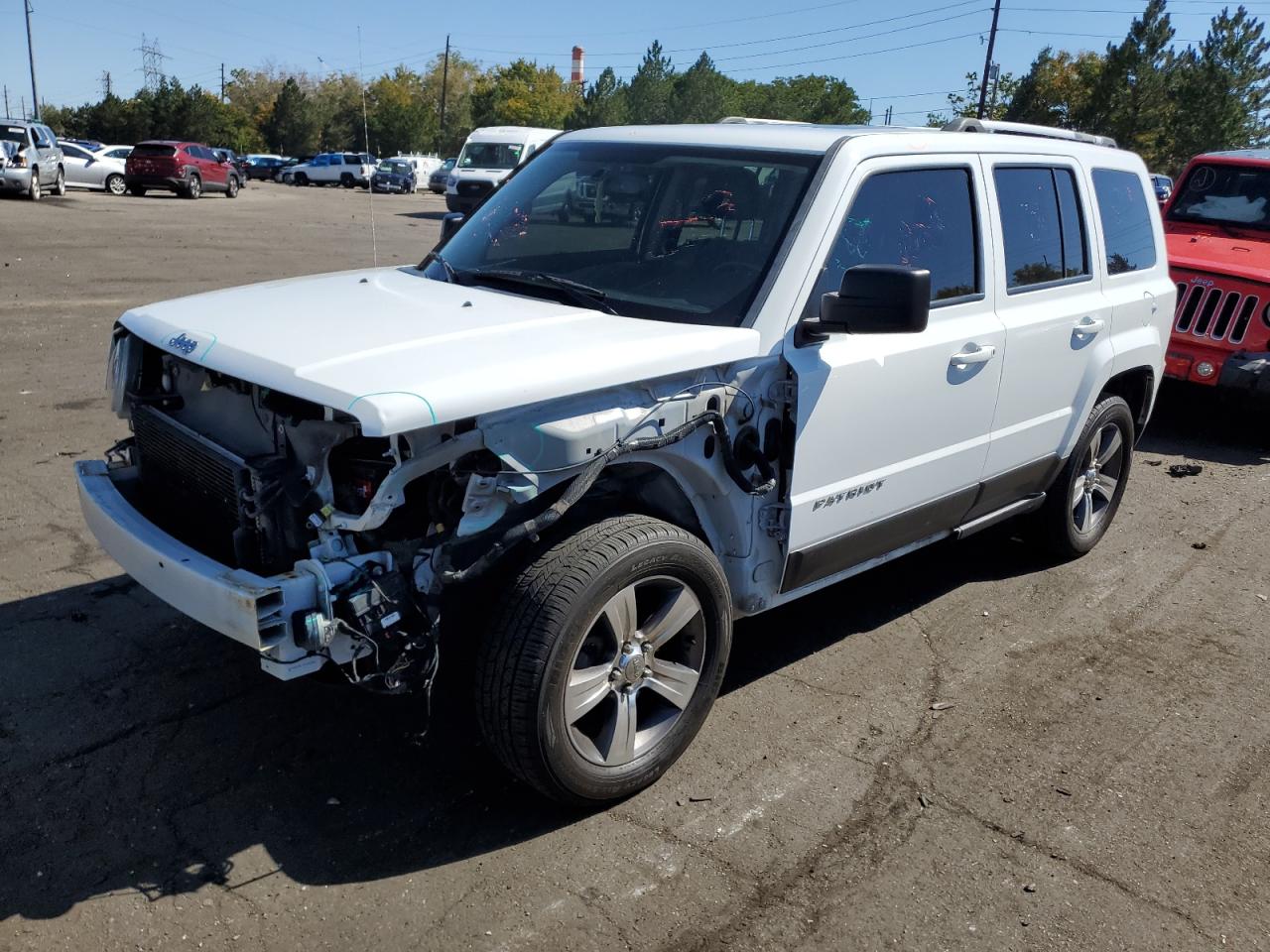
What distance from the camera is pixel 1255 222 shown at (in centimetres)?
962

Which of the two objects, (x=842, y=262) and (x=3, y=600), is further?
(x=3, y=600)

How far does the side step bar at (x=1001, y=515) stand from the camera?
4.82 meters

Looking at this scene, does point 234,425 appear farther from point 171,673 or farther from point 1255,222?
point 1255,222

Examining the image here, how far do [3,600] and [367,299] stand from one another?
7.06 ft

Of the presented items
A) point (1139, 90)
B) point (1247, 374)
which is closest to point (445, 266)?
point (1247, 374)

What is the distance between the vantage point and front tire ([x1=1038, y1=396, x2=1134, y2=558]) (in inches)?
215

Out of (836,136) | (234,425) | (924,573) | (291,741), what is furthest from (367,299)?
(924,573)

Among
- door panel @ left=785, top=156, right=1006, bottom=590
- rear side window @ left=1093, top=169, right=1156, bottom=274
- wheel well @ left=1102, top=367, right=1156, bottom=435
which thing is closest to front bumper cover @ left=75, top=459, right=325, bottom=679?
door panel @ left=785, top=156, right=1006, bottom=590

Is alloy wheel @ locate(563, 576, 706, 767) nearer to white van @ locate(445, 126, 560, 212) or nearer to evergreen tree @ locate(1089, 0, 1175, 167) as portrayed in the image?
white van @ locate(445, 126, 560, 212)

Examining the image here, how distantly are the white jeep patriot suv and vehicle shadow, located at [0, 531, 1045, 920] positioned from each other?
51cm

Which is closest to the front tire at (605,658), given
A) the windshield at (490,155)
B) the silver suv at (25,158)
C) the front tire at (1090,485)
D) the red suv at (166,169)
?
the front tire at (1090,485)

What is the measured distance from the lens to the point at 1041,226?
15.8 ft

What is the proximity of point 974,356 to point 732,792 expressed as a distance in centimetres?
195

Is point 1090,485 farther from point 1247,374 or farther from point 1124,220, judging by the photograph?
point 1247,374
